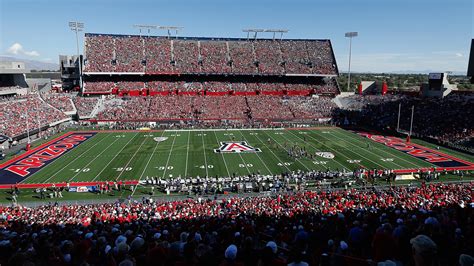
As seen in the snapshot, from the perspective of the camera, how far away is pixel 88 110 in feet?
176

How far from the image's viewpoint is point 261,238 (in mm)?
9242

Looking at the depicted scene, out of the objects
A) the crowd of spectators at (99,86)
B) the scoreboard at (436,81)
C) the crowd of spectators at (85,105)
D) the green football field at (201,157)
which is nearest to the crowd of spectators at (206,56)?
the crowd of spectators at (99,86)

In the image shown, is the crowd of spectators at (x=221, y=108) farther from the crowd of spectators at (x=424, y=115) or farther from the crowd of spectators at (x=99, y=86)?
the crowd of spectators at (x=424, y=115)

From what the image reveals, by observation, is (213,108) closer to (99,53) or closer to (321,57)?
(99,53)

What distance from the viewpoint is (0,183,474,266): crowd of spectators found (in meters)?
5.26

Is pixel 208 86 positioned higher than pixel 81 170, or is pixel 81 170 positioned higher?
pixel 208 86

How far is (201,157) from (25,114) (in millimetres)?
25619

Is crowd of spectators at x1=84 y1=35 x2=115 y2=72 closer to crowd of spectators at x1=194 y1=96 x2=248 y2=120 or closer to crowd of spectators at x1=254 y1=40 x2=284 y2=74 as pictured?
crowd of spectators at x1=194 y1=96 x2=248 y2=120

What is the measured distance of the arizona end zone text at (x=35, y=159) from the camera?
27.1m

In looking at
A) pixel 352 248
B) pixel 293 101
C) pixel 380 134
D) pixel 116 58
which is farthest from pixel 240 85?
pixel 352 248

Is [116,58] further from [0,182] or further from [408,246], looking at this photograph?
[408,246]

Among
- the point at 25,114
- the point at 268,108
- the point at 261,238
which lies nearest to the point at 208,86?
the point at 268,108

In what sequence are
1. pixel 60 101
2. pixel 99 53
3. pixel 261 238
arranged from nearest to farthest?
pixel 261 238 → pixel 60 101 → pixel 99 53

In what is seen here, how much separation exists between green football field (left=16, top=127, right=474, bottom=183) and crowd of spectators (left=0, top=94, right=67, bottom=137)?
7301 millimetres
